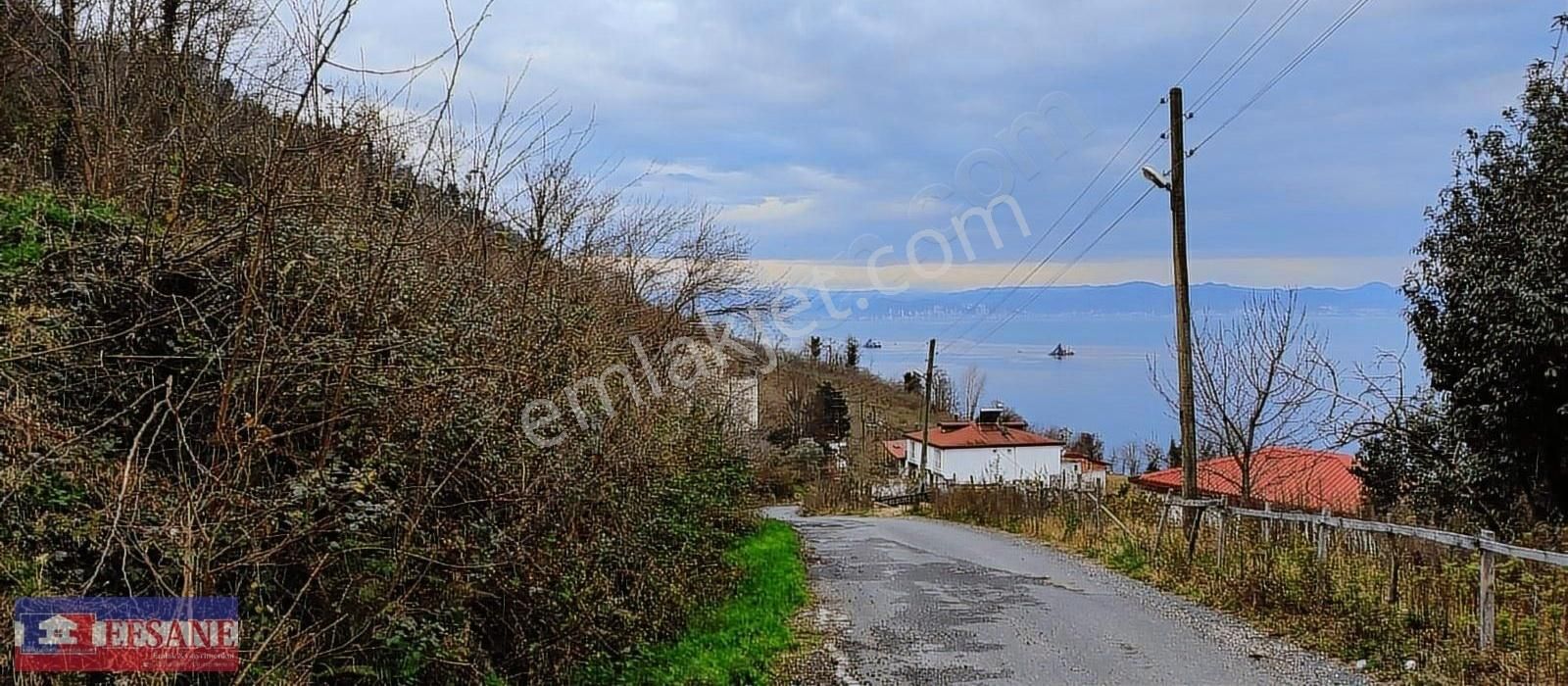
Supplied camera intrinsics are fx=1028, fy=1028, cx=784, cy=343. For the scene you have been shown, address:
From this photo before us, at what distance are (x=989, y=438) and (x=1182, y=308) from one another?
37.9 m

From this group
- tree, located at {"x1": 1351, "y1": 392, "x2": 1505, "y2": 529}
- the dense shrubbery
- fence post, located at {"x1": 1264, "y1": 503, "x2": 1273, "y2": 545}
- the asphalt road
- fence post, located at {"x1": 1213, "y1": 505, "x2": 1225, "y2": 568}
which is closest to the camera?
the dense shrubbery

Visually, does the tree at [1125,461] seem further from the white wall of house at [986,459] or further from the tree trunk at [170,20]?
the tree trunk at [170,20]

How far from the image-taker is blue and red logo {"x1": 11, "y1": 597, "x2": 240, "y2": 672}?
3.41 m

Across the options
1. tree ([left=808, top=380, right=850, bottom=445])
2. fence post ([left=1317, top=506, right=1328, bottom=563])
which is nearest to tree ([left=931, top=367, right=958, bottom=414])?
tree ([left=808, top=380, right=850, bottom=445])

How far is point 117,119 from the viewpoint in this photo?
682 centimetres

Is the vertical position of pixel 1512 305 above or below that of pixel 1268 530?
above

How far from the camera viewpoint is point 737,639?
27.0 feet

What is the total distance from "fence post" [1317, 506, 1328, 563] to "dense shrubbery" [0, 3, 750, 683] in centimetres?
605

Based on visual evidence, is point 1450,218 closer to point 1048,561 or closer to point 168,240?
point 1048,561

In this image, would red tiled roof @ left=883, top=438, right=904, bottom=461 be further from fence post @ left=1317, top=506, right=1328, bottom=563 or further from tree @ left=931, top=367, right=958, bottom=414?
fence post @ left=1317, top=506, right=1328, bottom=563

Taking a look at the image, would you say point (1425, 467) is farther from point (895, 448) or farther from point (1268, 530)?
point (895, 448)

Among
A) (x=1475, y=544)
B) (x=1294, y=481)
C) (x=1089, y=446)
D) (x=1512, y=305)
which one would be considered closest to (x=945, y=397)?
(x=1089, y=446)

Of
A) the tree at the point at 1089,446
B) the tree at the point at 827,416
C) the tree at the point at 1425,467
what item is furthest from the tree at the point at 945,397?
the tree at the point at 1425,467

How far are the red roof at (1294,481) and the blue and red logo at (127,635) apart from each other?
11.6m
